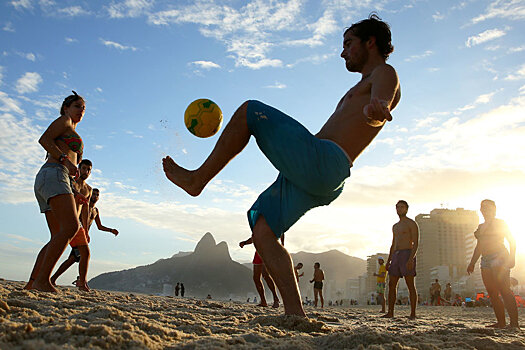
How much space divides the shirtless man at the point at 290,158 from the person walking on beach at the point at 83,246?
421 centimetres

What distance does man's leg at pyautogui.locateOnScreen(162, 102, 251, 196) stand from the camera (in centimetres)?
299

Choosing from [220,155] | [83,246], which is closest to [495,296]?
[220,155]

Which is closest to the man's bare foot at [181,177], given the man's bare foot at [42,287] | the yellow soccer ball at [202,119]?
the yellow soccer ball at [202,119]

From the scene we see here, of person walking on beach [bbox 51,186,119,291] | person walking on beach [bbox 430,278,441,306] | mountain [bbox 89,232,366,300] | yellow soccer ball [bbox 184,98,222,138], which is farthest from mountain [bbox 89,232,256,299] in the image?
yellow soccer ball [bbox 184,98,222,138]

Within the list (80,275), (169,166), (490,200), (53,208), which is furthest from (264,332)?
(80,275)

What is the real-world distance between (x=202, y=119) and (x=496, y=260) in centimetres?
435

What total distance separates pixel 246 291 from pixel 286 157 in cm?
17709

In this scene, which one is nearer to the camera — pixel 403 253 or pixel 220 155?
pixel 220 155

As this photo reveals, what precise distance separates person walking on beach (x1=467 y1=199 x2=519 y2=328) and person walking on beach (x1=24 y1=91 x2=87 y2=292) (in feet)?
17.6

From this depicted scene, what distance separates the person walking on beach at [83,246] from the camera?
6663 mm

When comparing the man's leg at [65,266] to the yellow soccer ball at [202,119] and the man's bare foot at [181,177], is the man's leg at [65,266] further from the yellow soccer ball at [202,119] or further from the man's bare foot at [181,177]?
the man's bare foot at [181,177]

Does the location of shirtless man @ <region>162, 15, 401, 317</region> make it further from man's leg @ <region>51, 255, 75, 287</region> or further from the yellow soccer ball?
man's leg @ <region>51, 255, 75, 287</region>

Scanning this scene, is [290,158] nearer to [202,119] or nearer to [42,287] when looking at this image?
[202,119]

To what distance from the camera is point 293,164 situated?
2.82 metres
